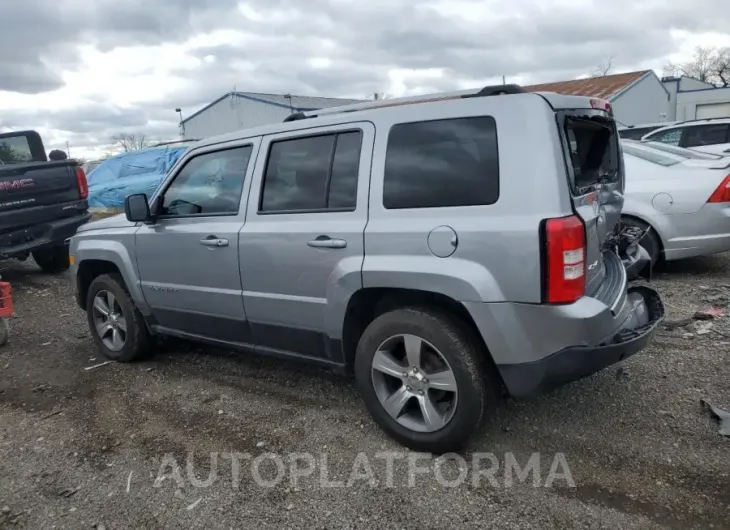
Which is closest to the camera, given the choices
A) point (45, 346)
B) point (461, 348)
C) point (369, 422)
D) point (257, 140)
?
point (461, 348)

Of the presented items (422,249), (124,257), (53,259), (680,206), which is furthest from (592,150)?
(53,259)

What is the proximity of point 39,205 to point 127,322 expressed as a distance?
163 inches

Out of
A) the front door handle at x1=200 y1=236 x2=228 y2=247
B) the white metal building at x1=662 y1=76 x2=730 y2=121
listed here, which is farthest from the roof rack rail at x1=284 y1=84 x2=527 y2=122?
the white metal building at x1=662 y1=76 x2=730 y2=121

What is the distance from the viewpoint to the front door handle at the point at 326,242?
3.38m

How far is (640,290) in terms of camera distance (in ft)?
12.4

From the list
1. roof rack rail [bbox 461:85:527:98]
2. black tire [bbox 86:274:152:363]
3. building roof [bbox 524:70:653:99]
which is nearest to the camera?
roof rack rail [bbox 461:85:527:98]

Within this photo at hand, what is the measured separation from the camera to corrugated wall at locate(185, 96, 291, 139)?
104 feet

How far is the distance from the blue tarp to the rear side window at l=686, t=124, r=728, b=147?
12209 millimetres

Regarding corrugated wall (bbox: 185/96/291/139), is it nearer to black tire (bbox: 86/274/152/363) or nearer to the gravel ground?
black tire (bbox: 86/274/152/363)

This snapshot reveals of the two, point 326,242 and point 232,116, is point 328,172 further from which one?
point 232,116

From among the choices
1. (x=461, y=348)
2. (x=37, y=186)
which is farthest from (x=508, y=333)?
(x=37, y=186)

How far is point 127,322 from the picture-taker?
16.1ft

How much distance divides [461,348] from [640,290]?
1.45 meters

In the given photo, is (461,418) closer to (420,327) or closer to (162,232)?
(420,327)
